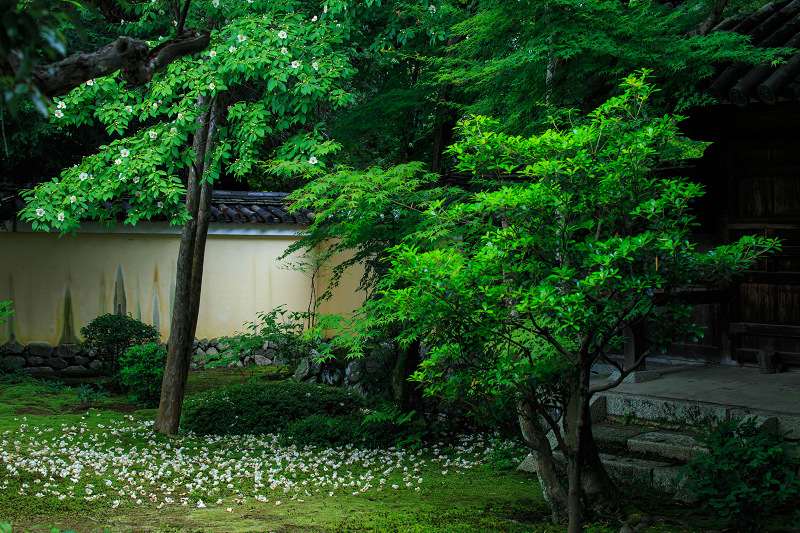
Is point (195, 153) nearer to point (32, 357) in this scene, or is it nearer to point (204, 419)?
point (204, 419)

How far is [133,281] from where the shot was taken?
12.3 meters

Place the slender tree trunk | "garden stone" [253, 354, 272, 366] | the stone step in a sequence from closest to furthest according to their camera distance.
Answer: the slender tree trunk
the stone step
"garden stone" [253, 354, 272, 366]

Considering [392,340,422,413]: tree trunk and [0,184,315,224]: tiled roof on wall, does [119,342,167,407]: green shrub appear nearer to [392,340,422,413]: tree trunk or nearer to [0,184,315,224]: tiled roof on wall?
[0,184,315,224]: tiled roof on wall

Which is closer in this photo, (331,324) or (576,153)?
(576,153)

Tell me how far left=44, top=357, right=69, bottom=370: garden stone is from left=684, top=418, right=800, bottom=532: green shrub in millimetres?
10708

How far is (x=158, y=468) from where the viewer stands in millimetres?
6180

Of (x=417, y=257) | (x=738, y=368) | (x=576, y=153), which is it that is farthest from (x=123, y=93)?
(x=738, y=368)

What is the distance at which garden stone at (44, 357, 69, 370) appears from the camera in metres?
11.4

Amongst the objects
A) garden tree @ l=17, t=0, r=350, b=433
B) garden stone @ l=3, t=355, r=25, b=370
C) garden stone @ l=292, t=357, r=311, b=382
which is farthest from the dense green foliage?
garden stone @ l=3, t=355, r=25, b=370

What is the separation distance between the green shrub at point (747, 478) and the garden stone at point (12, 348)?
11.0 m

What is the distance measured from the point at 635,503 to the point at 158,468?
4.29 meters

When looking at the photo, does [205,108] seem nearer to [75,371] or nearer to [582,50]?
[582,50]

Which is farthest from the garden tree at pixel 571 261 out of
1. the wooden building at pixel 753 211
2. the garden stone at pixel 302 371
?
the garden stone at pixel 302 371

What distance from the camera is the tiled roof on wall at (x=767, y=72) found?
17.7 ft
